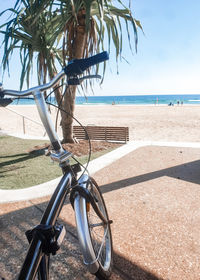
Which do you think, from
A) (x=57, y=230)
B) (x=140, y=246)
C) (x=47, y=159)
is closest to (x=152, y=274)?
(x=140, y=246)

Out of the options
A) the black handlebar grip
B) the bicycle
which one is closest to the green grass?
the bicycle

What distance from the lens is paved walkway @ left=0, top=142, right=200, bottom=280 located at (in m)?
2.25

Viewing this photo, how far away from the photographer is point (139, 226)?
302cm

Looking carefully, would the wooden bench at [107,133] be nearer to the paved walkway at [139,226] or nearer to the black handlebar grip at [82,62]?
the paved walkway at [139,226]

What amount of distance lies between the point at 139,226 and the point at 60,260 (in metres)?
1.22

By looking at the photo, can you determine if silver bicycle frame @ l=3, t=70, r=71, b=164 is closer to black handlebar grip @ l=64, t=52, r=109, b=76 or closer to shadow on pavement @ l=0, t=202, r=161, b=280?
black handlebar grip @ l=64, t=52, r=109, b=76

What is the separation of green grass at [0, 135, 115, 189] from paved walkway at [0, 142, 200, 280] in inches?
40.5

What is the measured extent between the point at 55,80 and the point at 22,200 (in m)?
3.02

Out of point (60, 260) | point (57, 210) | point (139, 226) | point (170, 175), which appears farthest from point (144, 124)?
point (57, 210)

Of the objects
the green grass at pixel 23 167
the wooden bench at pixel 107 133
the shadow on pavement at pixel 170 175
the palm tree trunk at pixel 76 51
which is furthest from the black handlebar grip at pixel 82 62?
the wooden bench at pixel 107 133

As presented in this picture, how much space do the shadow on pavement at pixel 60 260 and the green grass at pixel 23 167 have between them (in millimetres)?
1140

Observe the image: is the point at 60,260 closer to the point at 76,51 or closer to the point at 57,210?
the point at 57,210

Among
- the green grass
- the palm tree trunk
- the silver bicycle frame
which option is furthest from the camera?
the palm tree trunk

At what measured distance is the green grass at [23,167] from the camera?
4805mm
